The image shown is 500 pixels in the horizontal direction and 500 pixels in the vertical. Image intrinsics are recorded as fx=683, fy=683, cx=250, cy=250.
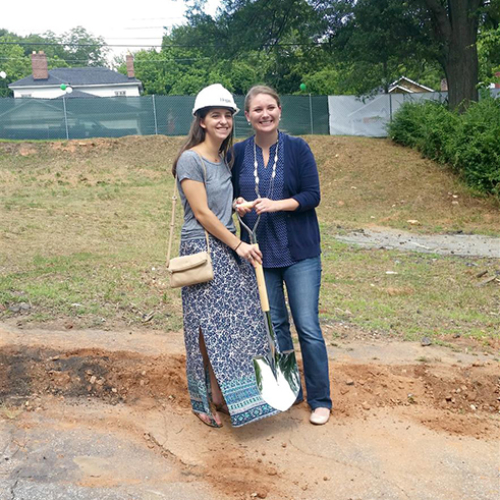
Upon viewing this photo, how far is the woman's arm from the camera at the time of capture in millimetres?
3662

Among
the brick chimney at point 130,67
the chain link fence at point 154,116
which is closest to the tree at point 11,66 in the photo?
the brick chimney at point 130,67

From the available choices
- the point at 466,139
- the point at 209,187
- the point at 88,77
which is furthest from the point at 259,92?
the point at 88,77

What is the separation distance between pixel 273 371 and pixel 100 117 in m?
23.4

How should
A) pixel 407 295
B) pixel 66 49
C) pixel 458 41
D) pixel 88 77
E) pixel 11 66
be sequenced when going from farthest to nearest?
pixel 66 49, pixel 88 77, pixel 11 66, pixel 458 41, pixel 407 295

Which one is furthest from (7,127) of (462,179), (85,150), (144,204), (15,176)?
(462,179)

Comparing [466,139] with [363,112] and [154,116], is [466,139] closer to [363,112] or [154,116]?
[363,112]

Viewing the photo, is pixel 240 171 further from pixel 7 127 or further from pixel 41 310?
pixel 7 127

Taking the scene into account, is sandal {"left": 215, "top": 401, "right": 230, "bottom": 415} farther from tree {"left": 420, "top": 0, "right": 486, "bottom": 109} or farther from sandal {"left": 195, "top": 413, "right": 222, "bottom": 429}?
tree {"left": 420, "top": 0, "right": 486, "bottom": 109}

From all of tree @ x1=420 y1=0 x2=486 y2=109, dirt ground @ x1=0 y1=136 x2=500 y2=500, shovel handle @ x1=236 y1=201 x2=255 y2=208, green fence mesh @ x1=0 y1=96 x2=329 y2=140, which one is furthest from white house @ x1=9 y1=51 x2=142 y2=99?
shovel handle @ x1=236 y1=201 x2=255 y2=208

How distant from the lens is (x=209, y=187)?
3.73 metres

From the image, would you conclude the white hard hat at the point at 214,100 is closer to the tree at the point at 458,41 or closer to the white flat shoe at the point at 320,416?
the white flat shoe at the point at 320,416

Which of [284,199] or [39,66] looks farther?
[39,66]

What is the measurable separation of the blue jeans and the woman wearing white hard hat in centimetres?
17

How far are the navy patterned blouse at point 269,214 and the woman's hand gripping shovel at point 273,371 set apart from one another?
0.09m
